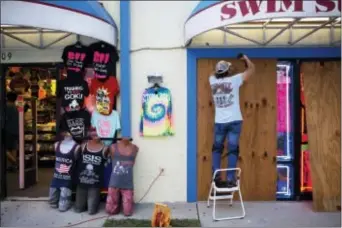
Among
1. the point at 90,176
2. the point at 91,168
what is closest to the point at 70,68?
the point at 91,168

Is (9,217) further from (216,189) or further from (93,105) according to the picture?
(216,189)

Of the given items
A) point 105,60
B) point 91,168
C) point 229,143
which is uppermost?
point 105,60

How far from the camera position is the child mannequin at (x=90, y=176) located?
→ 22.0 feet

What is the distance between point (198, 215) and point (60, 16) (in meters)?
3.25

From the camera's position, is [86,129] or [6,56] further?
[6,56]

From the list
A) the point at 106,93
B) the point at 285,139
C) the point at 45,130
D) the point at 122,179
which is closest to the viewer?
the point at 122,179

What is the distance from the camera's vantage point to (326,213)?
21.7 feet

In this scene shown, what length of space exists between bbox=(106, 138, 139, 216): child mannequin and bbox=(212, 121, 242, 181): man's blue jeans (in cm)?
117

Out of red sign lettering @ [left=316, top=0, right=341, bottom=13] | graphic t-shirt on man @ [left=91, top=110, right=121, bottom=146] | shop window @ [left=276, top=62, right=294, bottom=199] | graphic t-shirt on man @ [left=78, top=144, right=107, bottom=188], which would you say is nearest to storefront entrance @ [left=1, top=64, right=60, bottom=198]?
graphic t-shirt on man @ [left=91, top=110, right=121, bottom=146]

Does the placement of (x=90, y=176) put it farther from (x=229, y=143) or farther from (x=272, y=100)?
(x=272, y=100)

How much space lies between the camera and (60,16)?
230 inches

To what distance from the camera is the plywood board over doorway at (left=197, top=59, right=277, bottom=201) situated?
722 centimetres

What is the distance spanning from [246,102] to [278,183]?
137cm

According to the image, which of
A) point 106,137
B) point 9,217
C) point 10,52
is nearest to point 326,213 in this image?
point 106,137
